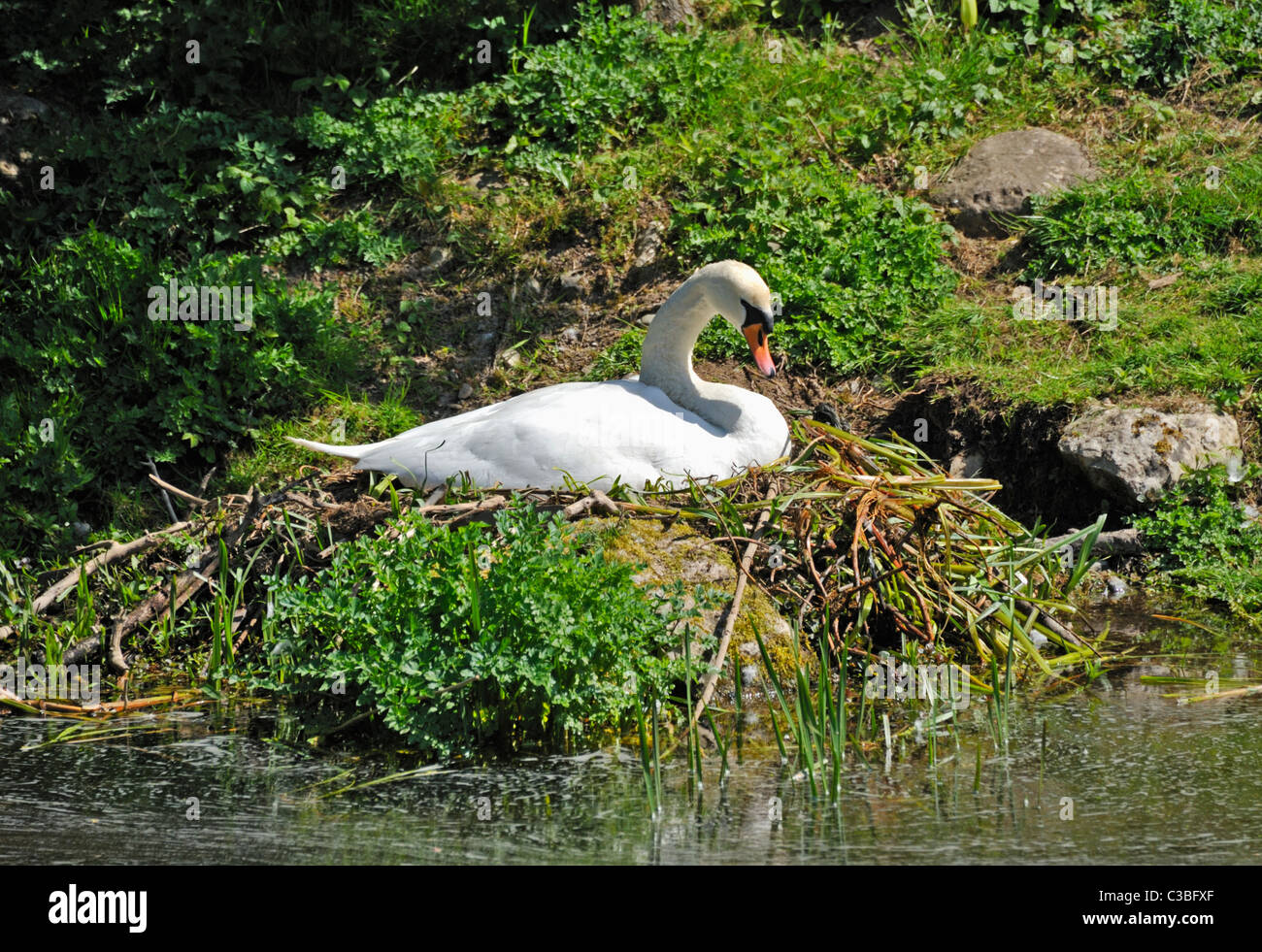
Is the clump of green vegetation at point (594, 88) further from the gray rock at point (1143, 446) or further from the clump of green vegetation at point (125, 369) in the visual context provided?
the gray rock at point (1143, 446)

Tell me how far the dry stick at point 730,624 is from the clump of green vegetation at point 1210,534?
2.08 meters

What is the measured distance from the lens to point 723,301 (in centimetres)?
665

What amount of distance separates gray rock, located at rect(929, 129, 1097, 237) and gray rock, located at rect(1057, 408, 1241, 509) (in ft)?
6.56

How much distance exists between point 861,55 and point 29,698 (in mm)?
7109

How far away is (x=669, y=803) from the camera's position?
4.09 metres

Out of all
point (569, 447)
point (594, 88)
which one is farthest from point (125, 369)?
point (594, 88)

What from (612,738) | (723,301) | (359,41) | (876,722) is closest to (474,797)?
(612,738)

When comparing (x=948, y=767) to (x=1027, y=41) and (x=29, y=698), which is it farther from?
(x=1027, y=41)

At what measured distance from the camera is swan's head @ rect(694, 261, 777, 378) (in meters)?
6.54

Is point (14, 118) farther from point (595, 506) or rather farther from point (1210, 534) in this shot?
point (1210, 534)

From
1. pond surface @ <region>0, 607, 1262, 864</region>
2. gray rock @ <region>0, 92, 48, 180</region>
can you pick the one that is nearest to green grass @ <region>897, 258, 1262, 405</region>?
pond surface @ <region>0, 607, 1262, 864</region>

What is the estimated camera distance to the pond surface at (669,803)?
12.2 ft

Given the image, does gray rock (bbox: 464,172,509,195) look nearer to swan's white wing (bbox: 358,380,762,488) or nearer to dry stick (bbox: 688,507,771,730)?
swan's white wing (bbox: 358,380,762,488)

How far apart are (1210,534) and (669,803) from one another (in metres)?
3.50
